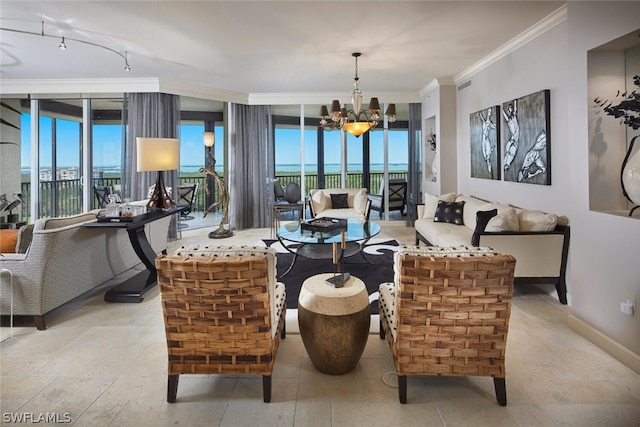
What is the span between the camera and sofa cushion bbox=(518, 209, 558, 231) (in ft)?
11.6

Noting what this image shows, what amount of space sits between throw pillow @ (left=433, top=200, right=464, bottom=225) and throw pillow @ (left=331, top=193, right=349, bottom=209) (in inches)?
75.2

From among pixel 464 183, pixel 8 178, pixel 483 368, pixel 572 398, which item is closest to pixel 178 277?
pixel 483 368

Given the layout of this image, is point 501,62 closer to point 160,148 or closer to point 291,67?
point 291,67

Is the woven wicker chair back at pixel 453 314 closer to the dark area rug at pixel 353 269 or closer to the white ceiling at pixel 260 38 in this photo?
the dark area rug at pixel 353 269

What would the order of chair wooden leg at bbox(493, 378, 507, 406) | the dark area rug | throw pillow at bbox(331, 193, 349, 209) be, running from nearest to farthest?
chair wooden leg at bbox(493, 378, 507, 406)
the dark area rug
throw pillow at bbox(331, 193, 349, 209)

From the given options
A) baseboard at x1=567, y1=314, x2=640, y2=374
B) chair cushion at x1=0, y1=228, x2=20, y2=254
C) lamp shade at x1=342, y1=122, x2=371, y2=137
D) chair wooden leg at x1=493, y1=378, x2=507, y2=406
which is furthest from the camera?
lamp shade at x1=342, y1=122, x2=371, y2=137

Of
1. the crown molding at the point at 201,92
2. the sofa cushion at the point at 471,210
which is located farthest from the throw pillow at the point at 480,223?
the crown molding at the point at 201,92

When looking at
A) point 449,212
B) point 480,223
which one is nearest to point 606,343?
point 480,223

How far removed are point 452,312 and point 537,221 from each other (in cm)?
224

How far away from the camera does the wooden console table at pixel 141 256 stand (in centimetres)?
344

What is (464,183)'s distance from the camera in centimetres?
614

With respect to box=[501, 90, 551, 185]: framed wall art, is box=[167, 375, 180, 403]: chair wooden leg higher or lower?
lower

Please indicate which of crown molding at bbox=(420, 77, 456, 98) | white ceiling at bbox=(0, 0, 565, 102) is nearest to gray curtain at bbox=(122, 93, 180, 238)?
white ceiling at bbox=(0, 0, 565, 102)

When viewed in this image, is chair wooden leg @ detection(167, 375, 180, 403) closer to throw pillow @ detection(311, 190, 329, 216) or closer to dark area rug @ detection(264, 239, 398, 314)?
dark area rug @ detection(264, 239, 398, 314)
